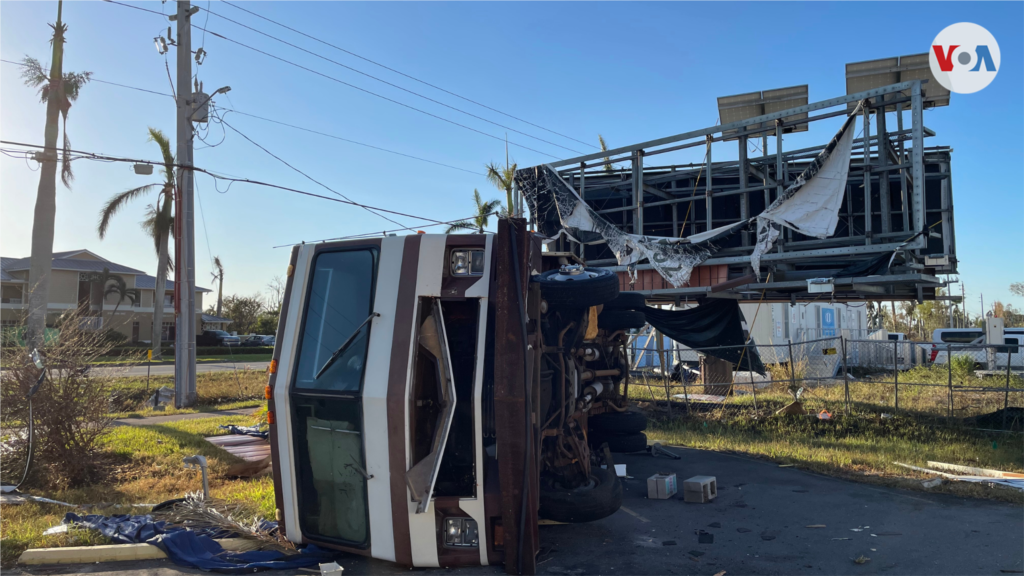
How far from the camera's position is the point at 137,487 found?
718cm

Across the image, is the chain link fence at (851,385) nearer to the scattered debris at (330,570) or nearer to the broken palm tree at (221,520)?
the broken palm tree at (221,520)

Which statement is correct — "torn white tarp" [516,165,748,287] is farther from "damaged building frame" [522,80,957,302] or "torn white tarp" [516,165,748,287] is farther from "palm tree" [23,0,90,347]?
"palm tree" [23,0,90,347]

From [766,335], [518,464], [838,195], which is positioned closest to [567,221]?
[838,195]

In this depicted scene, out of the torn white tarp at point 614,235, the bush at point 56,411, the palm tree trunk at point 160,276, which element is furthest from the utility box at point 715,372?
the palm tree trunk at point 160,276

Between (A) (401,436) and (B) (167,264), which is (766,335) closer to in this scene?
(A) (401,436)

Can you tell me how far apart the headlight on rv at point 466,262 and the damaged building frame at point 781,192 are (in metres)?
8.93

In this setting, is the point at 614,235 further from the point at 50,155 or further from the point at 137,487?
the point at 50,155

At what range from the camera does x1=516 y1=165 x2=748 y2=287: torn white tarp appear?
12.9 meters

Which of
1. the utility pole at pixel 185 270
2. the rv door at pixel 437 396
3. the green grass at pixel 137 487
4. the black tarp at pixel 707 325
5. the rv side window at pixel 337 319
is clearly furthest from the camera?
the utility pole at pixel 185 270

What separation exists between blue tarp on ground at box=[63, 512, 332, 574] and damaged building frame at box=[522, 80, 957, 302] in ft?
32.5

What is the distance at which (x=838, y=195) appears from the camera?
36.1 ft

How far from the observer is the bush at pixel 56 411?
23.5ft

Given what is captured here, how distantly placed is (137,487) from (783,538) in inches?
261

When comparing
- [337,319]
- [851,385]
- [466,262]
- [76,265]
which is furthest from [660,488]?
[76,265]
